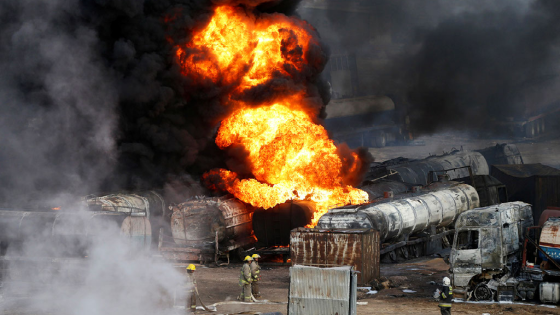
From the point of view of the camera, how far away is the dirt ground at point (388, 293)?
15820 mm

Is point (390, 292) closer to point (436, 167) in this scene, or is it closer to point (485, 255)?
point (485, 255)

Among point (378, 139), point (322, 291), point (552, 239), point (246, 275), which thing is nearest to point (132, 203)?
point (246, 275)

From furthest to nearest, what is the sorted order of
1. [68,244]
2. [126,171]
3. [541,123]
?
[541,123]
[126,171]
[68,244]

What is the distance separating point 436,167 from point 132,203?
739 inches

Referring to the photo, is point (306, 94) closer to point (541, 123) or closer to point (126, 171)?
point (126, 171)

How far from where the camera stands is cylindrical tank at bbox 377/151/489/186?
108ft

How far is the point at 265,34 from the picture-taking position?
1170 inches

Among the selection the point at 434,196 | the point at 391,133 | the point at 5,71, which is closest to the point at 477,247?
the point at 434,196

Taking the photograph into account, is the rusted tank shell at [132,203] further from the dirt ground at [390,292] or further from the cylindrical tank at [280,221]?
the cylindrical tank at [280,221]

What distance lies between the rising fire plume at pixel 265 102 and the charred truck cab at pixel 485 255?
341 inches

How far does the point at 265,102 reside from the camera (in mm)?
28312

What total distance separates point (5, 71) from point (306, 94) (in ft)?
44.8

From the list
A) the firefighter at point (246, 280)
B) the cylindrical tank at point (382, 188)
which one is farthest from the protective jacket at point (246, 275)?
the cylindrical tank at point (382, 188)

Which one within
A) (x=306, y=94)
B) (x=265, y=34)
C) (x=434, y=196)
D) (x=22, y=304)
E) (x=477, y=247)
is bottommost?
(x=22, y=304)
